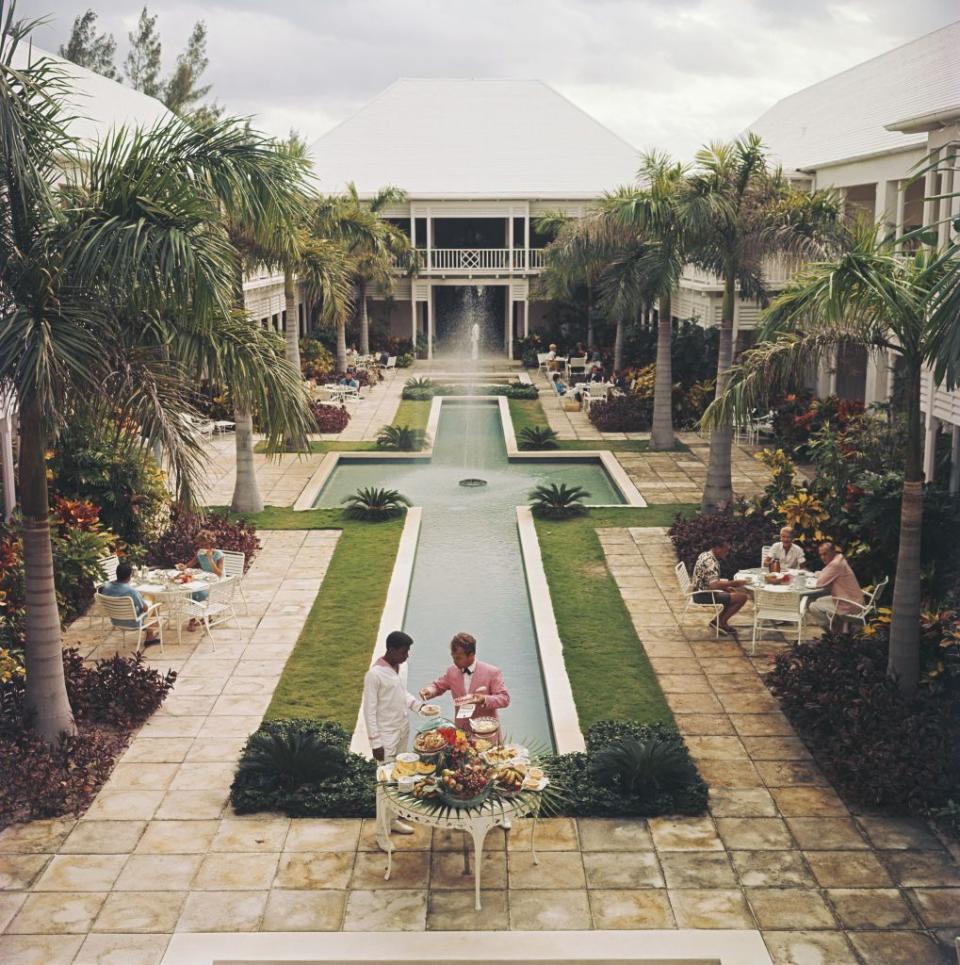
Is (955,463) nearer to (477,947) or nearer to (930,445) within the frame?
(930,445)

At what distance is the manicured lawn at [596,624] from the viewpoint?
1091cm

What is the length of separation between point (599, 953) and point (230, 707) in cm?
491

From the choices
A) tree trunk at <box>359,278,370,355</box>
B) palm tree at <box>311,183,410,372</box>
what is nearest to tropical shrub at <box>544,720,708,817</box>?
palm tree at <box>311,183,410,372</box>

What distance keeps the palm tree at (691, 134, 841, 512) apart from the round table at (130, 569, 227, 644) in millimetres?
7192

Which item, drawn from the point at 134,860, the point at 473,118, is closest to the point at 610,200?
the point at 134,860

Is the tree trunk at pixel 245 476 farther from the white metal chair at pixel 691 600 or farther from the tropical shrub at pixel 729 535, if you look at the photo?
the white metal chair at pixel 691 600

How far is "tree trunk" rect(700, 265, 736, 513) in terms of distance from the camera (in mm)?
17250

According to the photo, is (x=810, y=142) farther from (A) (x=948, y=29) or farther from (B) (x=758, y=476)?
(B) (x=758, y=476)

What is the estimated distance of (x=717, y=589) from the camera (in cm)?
1291

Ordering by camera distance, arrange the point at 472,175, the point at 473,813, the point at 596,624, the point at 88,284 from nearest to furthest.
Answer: the point at 473,813
the point at 88,284
the point at 596,624
the point at 472,175

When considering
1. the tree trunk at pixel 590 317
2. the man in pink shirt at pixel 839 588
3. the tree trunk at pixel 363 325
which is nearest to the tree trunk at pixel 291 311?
the man in pink shirt at pixel 839 588

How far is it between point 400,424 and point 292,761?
19.1 metres

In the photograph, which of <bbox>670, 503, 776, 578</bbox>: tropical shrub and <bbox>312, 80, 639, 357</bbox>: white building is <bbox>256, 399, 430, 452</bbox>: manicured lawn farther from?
<bbox>312, 80, 639, 357</bbox>: white building

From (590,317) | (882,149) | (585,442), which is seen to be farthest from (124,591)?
(590,317)
